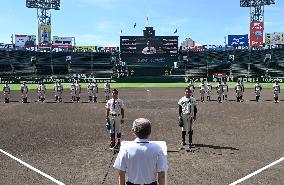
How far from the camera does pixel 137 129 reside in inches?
185

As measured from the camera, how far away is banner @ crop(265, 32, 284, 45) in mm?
91637

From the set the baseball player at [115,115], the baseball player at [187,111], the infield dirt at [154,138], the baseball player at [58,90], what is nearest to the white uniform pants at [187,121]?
the baseball player at [187,111]

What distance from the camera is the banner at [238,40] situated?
83812 mm

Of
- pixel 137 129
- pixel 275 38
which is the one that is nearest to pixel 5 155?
pixel 137 129

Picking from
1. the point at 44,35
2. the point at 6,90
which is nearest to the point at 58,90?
the point at 6,90

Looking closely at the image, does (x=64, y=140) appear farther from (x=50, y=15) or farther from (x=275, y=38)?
(x=275, y=38)

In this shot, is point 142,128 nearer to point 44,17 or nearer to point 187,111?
point 187,111

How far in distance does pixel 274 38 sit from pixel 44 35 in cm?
5654

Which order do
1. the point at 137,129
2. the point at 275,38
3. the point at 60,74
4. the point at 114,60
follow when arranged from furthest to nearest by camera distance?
the point at 275,38, the point at 114,60, the point at 60,74, the point at 137,129

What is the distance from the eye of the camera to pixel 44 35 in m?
84.4

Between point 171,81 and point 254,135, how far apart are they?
53820 millimetres

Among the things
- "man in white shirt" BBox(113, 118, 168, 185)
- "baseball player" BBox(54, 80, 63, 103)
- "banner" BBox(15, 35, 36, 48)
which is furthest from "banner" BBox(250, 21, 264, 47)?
"man in white shirt" BBox(113, 118, 168, 185)

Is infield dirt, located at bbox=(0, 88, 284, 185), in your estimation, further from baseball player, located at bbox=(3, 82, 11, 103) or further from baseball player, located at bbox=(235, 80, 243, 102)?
baseball player, located at bbox=(3, 82, 11, 103)

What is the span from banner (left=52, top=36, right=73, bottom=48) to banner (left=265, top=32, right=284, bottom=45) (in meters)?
49.8
